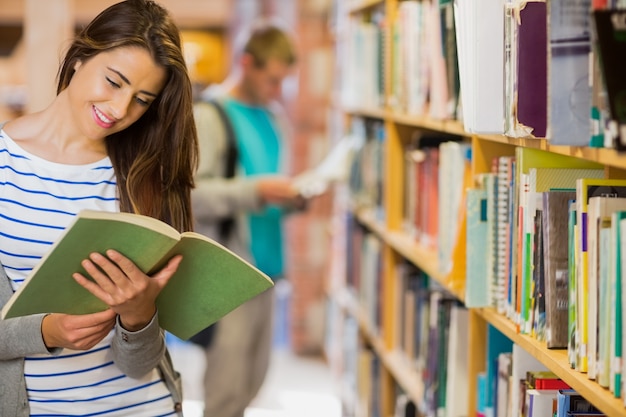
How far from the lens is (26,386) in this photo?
174cm

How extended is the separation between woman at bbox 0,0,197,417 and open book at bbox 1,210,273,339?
2.5 inches

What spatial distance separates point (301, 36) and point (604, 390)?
14.6 ft

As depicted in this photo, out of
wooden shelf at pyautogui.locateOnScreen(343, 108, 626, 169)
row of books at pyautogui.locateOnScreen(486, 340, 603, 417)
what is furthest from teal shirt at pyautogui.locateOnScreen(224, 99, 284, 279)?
row of books at pyautogui.locateOnScreen(486, 340, 603, 417)

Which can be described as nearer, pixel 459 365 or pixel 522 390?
pixel 522 390

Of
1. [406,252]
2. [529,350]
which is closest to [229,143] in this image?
[406,252]

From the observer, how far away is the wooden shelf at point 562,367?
1.32 m

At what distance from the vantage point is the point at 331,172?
140 inches

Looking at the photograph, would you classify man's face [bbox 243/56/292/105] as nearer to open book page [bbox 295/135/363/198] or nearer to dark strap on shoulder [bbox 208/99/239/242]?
dark strap on shoulder [bbox 208/99/239/242]

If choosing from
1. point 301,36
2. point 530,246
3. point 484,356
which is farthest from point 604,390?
point 301,36

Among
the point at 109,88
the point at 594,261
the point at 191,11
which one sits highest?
the point at 191,11

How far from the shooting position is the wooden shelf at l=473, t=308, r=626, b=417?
Result: 4.34ft

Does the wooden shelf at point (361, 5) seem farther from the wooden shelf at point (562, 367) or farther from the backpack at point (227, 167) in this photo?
the wooden shelf at point (562, 367)

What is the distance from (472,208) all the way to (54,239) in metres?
0.85

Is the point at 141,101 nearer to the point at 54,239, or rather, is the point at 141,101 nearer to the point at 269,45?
the point at 54,239
